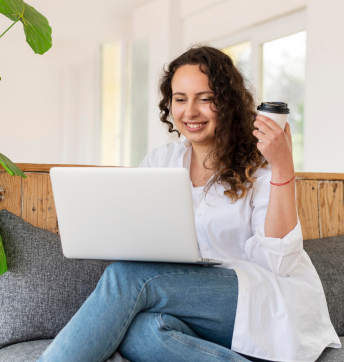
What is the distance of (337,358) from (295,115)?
2617 mm

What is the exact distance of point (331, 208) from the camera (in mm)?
1777

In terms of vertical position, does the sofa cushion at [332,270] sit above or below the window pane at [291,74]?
below

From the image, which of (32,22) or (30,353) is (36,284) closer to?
(30,353)

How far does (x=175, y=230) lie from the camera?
904 mm

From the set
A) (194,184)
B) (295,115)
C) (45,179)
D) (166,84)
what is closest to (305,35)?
(295,115)

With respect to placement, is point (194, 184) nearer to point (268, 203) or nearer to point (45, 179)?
point (268, 203)

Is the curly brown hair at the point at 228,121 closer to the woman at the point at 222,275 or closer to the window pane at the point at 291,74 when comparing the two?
the woman at the point at 222,275

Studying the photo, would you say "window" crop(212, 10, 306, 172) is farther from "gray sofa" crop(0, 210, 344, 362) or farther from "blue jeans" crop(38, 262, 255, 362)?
"blue jeans" crop(38, 262, 255, 362)

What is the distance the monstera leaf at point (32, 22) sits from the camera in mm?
1098

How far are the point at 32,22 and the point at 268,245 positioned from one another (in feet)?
2.86

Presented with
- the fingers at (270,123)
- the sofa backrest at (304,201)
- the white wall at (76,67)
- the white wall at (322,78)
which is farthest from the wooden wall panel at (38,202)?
the white wall at (76,67)

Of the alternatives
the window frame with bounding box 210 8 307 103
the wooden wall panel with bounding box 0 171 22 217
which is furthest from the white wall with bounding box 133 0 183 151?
the wooden wall panel with bounding box 0 171 22 217

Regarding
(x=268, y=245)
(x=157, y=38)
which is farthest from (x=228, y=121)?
(x=157, y=38)

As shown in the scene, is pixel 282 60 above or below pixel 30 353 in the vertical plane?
above
